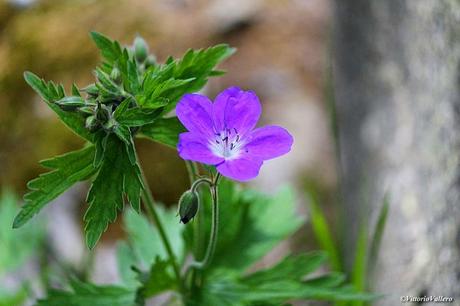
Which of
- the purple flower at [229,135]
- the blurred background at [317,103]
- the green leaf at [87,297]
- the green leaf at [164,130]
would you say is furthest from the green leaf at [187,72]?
the blurred background at [317,103]

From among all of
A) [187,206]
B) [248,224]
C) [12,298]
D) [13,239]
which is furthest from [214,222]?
[13,239]

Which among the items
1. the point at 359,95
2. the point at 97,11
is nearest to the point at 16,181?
the point at 97,11

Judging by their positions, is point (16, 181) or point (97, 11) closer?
point (16, 181)

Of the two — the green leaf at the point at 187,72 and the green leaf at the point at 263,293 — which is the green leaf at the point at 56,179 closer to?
the green leaf at the point at 187,72

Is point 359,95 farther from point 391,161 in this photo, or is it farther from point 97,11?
point 97,11

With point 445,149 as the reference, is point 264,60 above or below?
above

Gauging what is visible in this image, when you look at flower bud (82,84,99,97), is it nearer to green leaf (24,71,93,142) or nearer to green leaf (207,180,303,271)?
green leaf (24,71,93,142)
